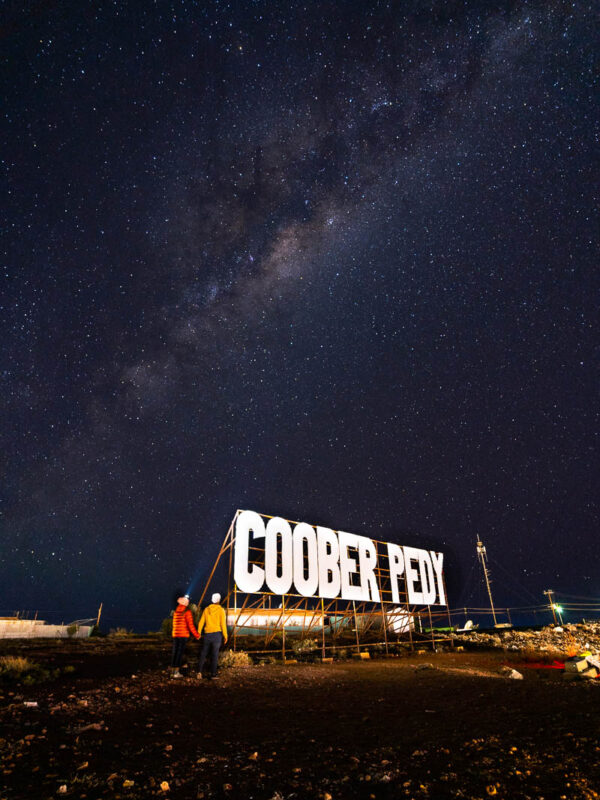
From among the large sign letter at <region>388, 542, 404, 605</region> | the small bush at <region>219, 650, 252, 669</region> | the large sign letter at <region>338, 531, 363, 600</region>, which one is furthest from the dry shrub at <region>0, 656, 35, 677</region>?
the large sign letter at <region>388, 542, 404, 605</region>

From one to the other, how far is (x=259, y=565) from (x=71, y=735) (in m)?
11.1

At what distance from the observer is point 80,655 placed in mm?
14578

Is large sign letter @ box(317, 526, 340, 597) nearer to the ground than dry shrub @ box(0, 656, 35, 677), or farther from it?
farther from it

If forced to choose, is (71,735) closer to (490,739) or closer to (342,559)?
(490,739)

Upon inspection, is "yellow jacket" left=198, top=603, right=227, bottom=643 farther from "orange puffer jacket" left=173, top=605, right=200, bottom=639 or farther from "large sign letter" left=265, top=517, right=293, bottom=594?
"large sign letter" left=265, top=517, right=293, bottom=594

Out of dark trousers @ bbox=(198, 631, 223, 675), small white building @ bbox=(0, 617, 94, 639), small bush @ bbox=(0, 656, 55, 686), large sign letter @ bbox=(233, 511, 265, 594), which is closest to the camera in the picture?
small bush @ bbox=(0, 656, 55, 686)

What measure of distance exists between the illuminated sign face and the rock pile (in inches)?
139

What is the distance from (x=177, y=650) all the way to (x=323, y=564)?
829 cm

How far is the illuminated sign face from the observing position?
632 inches

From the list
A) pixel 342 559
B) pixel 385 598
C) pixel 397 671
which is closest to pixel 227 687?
pixel 397 671

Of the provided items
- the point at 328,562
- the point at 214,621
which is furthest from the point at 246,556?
the point at 214,621

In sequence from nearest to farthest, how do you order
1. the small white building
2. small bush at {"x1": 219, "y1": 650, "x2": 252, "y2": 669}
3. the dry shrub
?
1. the dry shrub
2. small bush at {"x1": 219, "y1": 650, "x2": 252, "y2": 669}
3. the small white building

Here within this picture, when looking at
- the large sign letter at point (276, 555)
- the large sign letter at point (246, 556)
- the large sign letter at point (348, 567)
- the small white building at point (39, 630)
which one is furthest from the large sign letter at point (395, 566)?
the small white building at point (39, 630)

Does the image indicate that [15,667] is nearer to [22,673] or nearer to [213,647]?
[22,673]
